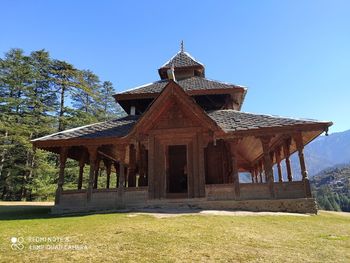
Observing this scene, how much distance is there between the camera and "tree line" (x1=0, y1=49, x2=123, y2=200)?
33.3 metres

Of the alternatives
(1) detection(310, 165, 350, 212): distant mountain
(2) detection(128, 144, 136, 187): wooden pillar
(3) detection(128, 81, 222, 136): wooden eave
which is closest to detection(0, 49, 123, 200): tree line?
(2) detection(128, 144, 136, 187): wooden pillar

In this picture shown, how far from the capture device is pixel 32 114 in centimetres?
3716

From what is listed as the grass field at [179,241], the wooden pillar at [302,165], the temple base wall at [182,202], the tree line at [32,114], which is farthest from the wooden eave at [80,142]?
the tree line at [32,114]

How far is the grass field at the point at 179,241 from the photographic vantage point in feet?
19.6

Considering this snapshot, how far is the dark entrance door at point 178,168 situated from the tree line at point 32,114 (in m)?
19.0

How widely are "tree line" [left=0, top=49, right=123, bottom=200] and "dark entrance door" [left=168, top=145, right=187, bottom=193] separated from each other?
19.0 m

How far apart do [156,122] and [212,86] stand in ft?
17.4

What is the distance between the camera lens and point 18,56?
3766 centimetres

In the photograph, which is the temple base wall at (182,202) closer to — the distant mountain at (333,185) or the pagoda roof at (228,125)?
the pagoda roof at (228,125)

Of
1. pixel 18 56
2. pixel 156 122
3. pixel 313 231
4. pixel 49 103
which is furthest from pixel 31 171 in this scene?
pixel 313 231

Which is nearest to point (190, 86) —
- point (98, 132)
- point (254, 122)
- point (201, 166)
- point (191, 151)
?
point (254, 122)

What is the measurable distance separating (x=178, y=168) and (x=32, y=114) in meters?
24.9

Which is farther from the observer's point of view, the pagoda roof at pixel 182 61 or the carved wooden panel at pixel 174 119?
the pagoda roof at pixel 182 61

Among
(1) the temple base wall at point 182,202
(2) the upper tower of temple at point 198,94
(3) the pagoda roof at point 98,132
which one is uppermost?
(2) the upper tower of temple at point 198,94
